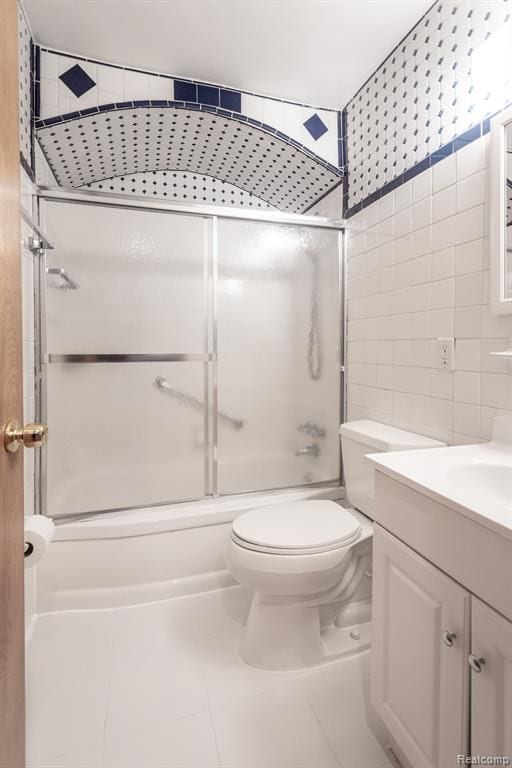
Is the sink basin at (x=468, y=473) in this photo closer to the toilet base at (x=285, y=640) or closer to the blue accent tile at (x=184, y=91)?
the toilet base at (x=285, y=640)

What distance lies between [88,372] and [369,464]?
1.24 meters

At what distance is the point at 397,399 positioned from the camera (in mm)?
1639

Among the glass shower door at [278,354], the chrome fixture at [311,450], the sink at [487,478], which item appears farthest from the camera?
the chrome fixture at [311,450]

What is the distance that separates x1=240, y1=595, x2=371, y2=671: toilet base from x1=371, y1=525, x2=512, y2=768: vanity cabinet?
369 mm

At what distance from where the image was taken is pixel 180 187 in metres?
2.30

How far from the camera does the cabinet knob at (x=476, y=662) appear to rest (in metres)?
0.70

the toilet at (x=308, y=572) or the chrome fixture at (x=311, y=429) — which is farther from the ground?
the chrome fixture at (x=311, y=429)

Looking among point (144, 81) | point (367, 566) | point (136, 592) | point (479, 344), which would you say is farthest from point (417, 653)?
point (144, 81)

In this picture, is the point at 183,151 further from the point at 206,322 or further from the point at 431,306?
the point at 431,306

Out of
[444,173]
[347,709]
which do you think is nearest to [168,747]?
[347,709]

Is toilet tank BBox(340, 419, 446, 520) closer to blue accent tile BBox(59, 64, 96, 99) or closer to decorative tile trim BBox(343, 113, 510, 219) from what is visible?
decorative tile trim BBox(343, 113, 510, 219)

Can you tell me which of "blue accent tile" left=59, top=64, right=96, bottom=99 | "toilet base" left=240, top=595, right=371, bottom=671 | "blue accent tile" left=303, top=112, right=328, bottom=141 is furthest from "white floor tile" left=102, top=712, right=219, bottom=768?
"blue accent tile" left=303, top=112, right=328, bottom=141

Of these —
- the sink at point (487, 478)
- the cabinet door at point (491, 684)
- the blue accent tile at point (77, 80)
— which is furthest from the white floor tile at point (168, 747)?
the blue accent tile at point (77, 80)

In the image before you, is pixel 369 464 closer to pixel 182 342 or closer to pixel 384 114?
pixel 182 342
